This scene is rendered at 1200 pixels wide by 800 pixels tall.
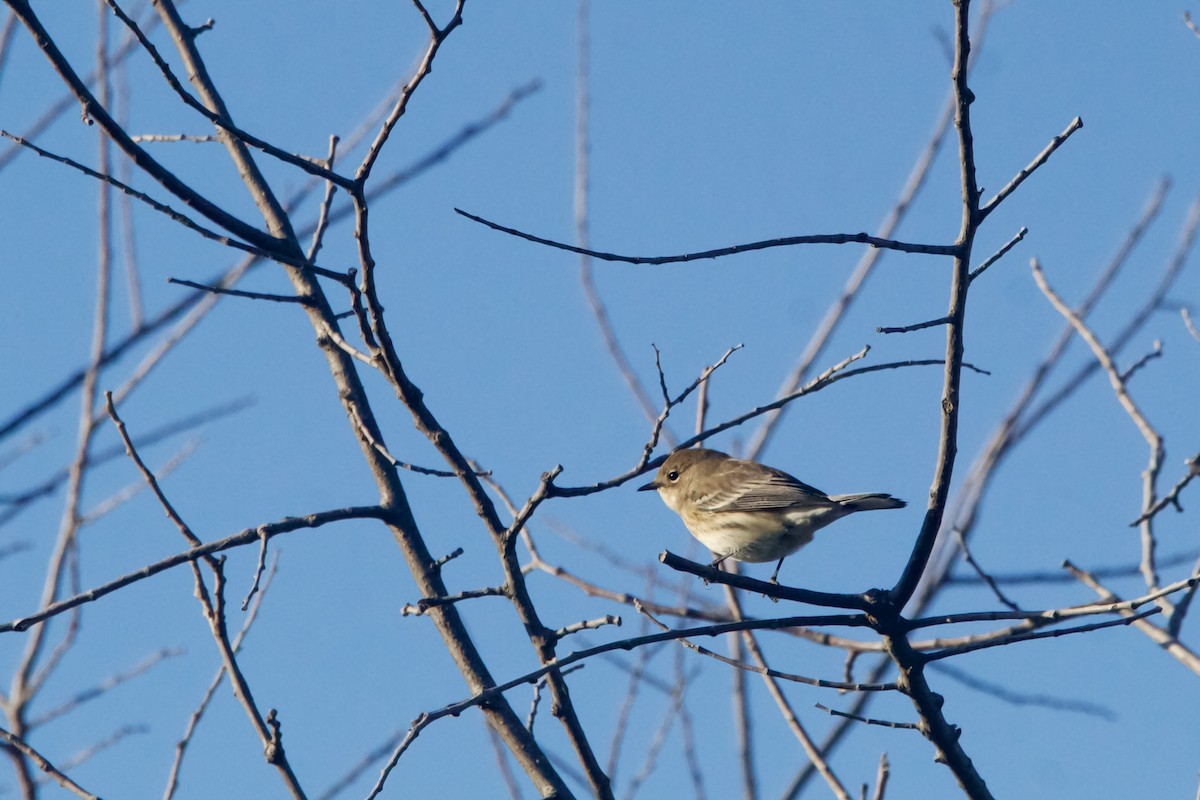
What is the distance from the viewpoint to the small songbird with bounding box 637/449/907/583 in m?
6.24

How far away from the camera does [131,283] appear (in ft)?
17.4

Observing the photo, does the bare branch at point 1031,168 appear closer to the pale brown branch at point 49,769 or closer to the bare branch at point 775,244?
the bare branch at point 775,244

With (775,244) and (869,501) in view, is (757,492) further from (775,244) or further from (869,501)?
(775,244)

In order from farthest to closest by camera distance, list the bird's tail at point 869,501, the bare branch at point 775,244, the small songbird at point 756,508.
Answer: the small songbird at point 756,508
the bird's tail at point 869,501
the bare branch at point 775,244

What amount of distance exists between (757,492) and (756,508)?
0.75 ft

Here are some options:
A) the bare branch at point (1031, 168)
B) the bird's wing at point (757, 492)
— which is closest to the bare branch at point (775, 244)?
the bare branch at point (1031, 168)

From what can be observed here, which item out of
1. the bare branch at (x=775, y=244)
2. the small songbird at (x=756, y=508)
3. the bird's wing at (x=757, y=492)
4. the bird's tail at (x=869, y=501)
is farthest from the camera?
the bird's wing at (x=757, y=492)

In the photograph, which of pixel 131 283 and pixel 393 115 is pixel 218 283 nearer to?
pixel 131 283

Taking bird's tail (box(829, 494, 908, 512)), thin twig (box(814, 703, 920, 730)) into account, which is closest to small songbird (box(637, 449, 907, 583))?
bird's tail (box(829, 494, 908, 512))

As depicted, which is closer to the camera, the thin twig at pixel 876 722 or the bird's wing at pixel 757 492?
the thin twig at pixel 876 722

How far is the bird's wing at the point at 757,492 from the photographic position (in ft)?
20.9

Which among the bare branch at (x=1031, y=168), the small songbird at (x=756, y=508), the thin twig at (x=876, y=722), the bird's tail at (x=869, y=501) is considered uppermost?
the small songbird at (x=756, y=508)

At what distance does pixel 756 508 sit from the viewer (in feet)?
21.2

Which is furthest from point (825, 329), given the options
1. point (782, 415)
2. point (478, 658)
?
point (478, 658)
